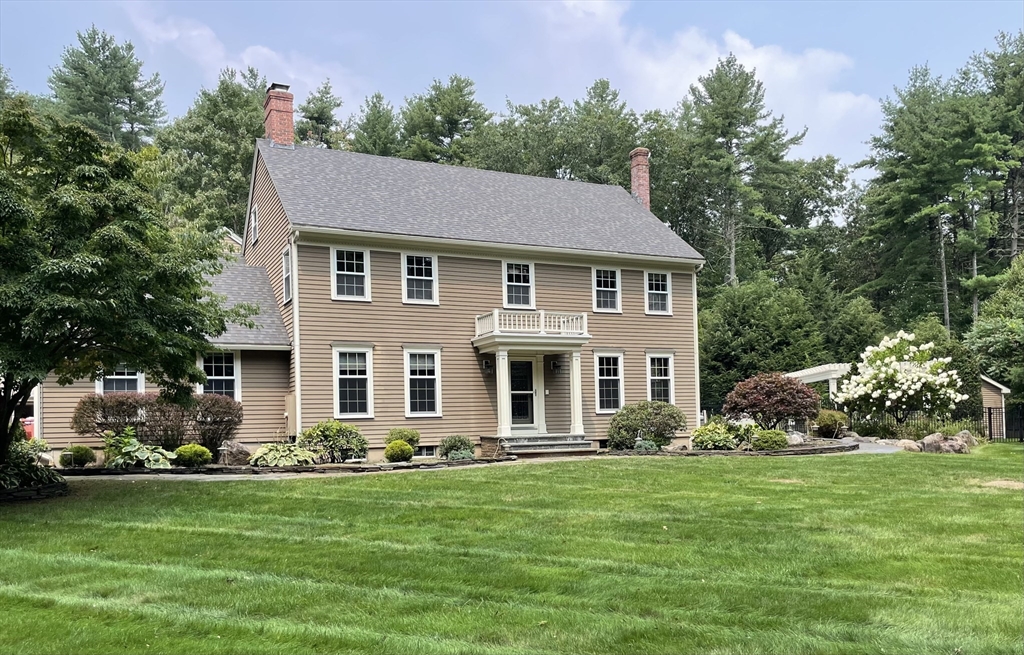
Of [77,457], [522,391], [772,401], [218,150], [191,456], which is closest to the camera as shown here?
[191,456]

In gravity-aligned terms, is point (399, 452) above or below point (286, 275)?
below

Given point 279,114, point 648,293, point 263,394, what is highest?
point 279,114

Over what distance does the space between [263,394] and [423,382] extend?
12.9 ft

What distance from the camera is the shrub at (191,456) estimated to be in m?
16.2

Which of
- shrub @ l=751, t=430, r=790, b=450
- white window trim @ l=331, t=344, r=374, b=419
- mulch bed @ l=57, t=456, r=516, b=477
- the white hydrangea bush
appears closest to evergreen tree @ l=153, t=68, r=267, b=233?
white window trim @ l=331, t=344, r=374, b=419

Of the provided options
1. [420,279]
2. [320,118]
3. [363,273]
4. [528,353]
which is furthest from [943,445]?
[320,118]

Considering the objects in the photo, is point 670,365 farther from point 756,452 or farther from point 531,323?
point 756,452

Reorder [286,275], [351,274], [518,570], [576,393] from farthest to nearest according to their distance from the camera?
[576,393], [286,275], [351,274], [518,570]

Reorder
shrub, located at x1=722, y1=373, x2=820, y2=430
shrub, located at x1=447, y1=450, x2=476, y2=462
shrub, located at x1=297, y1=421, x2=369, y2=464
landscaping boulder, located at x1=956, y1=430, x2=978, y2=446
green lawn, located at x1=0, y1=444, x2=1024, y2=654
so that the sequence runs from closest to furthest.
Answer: green lawn, located at x1=0, y1=444, x2=1024, y2=654 → shrub, located at x1=447, y1=450, x2=476, y2=462 → shrub, located at x1=297, y1=421, x2=369, y2=464 → shrub, located at x1=722, y1=373, x2=820, y2=430 → landscaping boulder, located at x1=956, y1=430, x2=978, y2=446

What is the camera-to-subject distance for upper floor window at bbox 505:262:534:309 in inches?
898

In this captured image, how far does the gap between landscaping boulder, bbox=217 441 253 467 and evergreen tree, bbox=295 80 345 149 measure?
3196 centimetres

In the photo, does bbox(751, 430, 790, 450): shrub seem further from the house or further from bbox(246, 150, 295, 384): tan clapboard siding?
bbox(246, 150, 295, 384): tan clapboard siding

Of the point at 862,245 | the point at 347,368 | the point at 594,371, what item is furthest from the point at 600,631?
the point at 862,245

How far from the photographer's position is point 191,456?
16.2 metres
